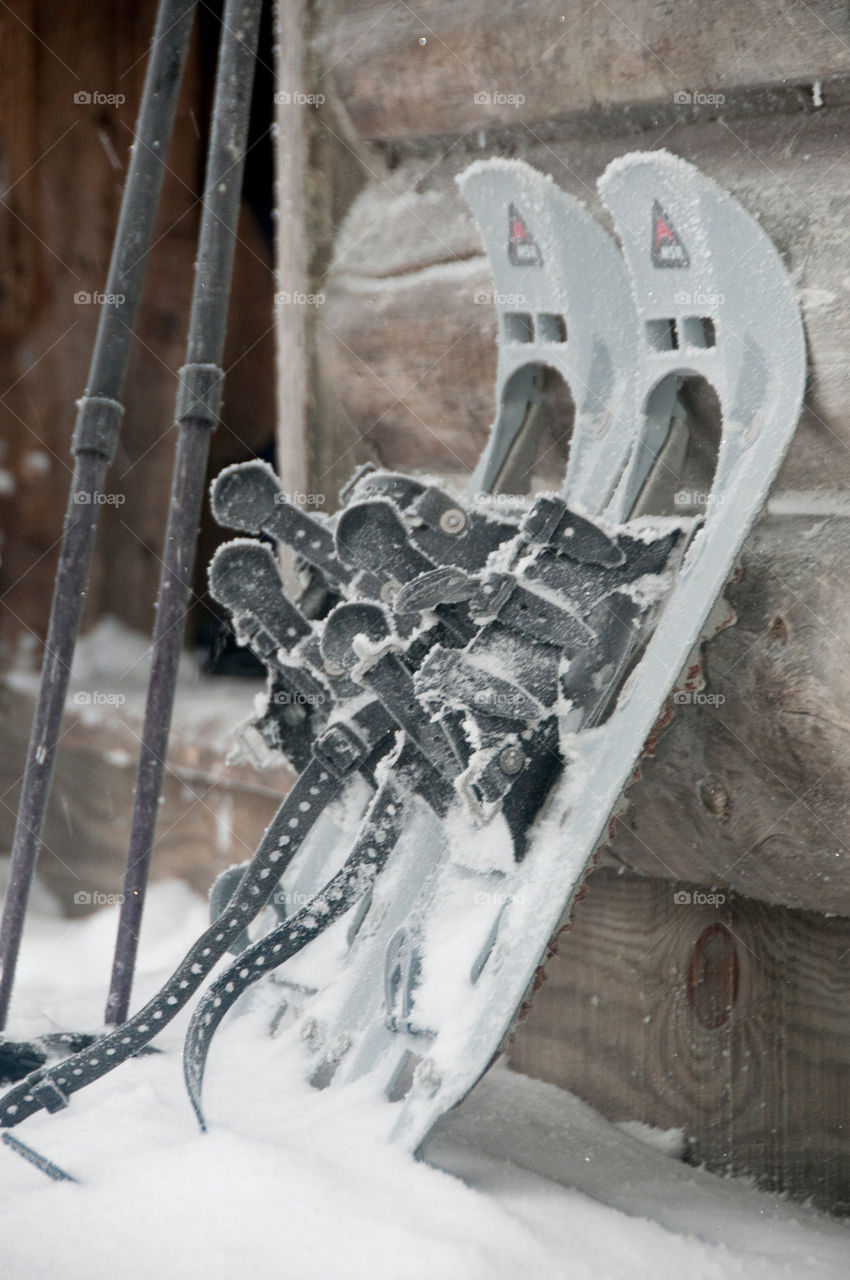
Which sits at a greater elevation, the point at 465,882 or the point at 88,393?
the point at 88,393

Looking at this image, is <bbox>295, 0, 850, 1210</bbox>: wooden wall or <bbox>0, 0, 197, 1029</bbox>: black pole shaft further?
<bbox>0, 0, 197, 1029</bbox>: black pole shaft

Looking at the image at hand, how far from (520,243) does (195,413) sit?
0.39 metres

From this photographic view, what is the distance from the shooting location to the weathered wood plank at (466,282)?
0.99 metres

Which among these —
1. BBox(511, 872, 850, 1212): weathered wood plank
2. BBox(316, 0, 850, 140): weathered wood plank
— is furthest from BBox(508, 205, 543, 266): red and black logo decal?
BBox(511, 872, 850, 1212): weathered wood plank

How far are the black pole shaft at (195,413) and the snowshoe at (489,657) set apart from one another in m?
0.21

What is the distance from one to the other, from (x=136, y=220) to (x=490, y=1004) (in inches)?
36.8

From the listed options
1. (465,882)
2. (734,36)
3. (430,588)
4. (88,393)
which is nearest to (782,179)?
(734,36)

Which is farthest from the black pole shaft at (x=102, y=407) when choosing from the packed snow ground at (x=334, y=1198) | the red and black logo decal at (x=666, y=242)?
the red and black logo decal at (x=666, y=242)

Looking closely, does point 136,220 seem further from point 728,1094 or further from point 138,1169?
point 728,1094

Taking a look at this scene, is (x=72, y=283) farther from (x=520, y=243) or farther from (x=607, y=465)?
(x=607, y=465)

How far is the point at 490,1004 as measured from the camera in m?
0.89

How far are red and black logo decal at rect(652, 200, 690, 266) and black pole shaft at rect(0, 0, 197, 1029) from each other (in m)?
0.59

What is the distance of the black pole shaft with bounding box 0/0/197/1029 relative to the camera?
1.28 meters

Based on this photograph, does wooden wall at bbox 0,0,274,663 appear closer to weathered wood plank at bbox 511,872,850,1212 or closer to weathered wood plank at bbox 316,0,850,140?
weathered wood plank at bbox 316,0,850,140
